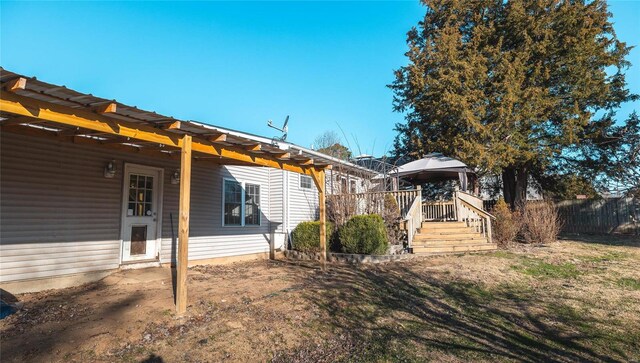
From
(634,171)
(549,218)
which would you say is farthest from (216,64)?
(634,171)

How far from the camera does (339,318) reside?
507 centimetres

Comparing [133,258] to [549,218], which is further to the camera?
[549,218]

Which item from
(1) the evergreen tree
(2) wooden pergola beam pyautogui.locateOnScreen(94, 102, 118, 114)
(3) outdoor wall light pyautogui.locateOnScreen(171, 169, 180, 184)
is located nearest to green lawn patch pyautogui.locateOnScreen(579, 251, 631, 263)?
(1) the evergreen tree

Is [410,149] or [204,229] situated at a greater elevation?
Result: [410,149]

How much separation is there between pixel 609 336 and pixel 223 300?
17.5 ft

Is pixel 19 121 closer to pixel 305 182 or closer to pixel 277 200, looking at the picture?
pixel 277 200

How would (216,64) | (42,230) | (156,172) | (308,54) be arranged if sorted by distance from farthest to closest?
(308,54), (216,64), (156,172), (42,230)

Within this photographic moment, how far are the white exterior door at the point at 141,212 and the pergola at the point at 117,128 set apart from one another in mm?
608

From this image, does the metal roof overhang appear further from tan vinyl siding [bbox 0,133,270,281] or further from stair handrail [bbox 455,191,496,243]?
stair handrail [bbox 455,191,496,243]

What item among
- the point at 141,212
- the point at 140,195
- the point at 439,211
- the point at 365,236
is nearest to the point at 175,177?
the point at 140,195

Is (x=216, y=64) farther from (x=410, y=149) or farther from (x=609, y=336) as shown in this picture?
(x=609, y=336)

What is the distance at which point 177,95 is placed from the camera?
14.7m

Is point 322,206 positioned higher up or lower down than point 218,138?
lower down

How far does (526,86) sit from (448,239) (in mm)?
10859
